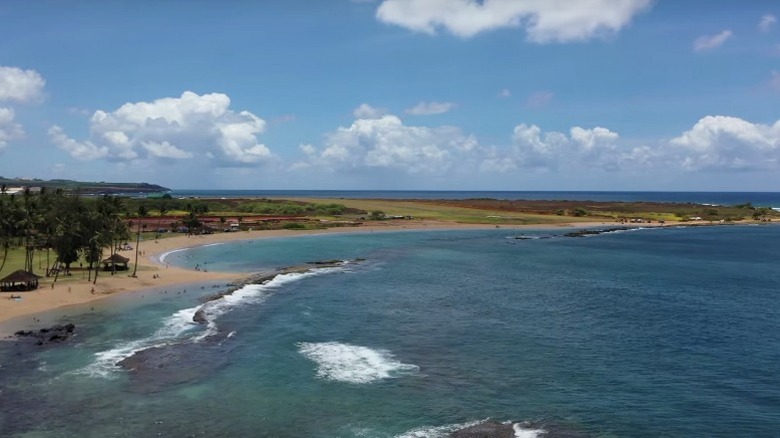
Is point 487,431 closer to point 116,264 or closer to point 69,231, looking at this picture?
point 69,231

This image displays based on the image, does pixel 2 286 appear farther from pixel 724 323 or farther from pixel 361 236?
pixel 361 236

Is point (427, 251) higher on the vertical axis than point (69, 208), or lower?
lower

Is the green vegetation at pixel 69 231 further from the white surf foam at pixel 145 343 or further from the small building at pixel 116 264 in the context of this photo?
the white surf foam at pixel 145 343

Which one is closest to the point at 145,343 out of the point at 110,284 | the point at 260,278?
the point at 110,284

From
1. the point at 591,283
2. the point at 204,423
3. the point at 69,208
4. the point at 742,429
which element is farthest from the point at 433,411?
the point at 69,208

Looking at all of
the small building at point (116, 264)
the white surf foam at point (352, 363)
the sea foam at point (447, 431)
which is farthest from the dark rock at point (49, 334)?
the sea foam at point (447, 431)

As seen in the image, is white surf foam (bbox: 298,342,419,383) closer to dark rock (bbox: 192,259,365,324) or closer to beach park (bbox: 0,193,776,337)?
dark rock (bbox: 192,259,365,324)

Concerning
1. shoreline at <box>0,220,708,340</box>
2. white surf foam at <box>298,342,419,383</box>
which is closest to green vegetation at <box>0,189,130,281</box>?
shoreline at <box>0,220,708,340</box>
